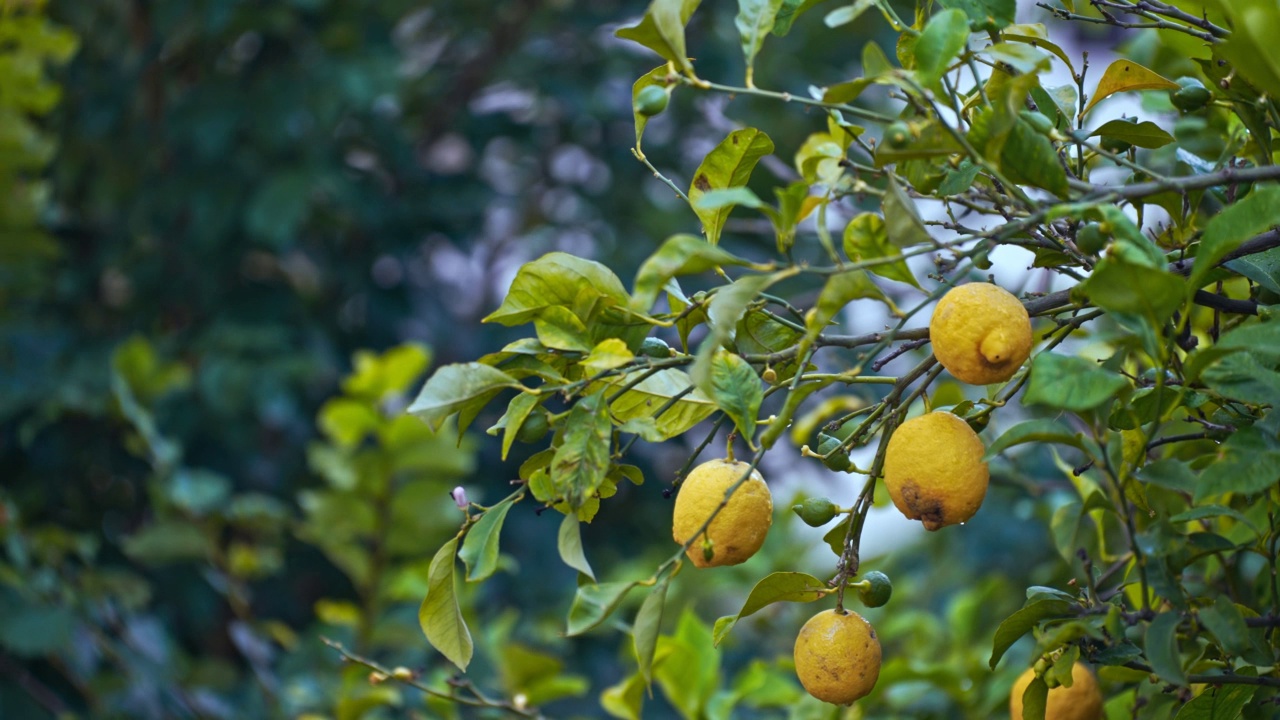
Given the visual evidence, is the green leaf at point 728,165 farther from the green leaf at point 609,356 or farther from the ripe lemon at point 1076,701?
the ripe lemon at point 1076,701

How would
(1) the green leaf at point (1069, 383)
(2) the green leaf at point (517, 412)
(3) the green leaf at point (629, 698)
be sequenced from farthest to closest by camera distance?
(3) the green leaf at point (629, 698) → (2) the green leaf at point (517, 412) → (1) the green leaf at point (1069, 383)

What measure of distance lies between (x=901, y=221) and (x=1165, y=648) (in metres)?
0.19

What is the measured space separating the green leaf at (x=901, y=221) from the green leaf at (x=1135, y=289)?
0.21ft

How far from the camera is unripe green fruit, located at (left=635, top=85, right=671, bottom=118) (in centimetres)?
45

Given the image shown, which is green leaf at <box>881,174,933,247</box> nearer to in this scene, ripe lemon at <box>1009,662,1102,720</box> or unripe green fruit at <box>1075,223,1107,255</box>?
unripe green fruit at <box>1075,223,1107,255</box>

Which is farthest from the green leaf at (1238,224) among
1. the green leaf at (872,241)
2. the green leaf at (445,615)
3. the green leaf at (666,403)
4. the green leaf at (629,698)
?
the green leaf at (629,698)

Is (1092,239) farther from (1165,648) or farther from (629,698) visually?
(629,698)

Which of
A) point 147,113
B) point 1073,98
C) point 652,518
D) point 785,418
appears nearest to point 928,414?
point 785,418

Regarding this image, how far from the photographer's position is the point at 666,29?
439mm

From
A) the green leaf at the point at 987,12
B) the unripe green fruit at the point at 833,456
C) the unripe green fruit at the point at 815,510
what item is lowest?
the unripe green fruit at the point at 815,510

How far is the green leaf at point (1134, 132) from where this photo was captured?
520mm

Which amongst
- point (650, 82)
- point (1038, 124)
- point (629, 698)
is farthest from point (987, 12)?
point (629, 698)

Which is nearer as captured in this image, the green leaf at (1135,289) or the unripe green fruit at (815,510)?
the green leaf at (1135,289)

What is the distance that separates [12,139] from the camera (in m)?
1.23
